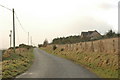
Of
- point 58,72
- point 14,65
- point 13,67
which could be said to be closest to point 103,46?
point 58,72

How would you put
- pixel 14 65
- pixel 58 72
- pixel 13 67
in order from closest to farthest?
pixel 58 72 → pixel 13 67 → pixel 14 65

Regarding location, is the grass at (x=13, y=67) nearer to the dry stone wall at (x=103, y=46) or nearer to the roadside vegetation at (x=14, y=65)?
the roadside vegetation at (x=14, y=65)

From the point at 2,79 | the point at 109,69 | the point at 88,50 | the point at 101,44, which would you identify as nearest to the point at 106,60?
the point at 109,69

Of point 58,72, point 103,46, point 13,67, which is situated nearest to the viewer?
point 58,72

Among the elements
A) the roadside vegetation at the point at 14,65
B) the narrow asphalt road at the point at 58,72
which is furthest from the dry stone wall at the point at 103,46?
the roadside vegetation at the point at 14,65

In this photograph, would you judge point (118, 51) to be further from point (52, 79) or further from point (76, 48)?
point (76, 48)

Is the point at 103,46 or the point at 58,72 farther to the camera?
the point at 103,46

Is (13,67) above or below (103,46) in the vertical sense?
below

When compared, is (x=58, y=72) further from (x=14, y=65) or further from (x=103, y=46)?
(x=103, y=46)

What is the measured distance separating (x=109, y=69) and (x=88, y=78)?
13.8ft

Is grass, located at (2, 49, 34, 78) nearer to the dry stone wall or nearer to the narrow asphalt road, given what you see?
the narrow asphalt road

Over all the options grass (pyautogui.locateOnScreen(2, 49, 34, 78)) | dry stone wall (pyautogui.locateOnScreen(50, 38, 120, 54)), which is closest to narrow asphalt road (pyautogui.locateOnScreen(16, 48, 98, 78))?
grass (pyautogui.locateOnScreen(2, 49, 34, 78))

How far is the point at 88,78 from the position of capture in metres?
15.7

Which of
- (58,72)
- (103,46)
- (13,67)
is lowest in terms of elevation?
(58,72)
